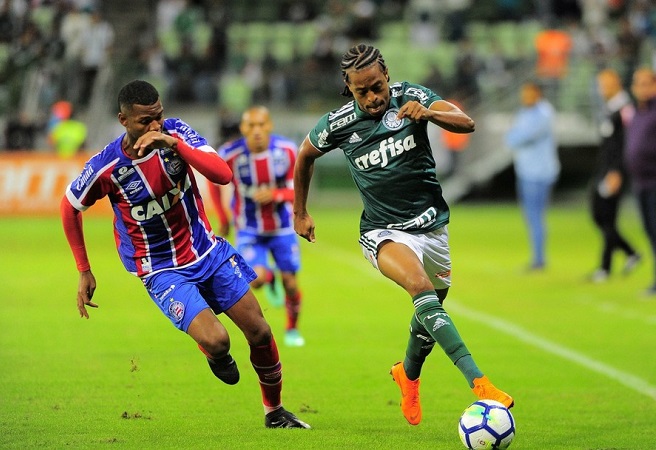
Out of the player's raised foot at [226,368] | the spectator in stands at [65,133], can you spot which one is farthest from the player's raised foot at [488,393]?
the spectator in stands at [65,133]

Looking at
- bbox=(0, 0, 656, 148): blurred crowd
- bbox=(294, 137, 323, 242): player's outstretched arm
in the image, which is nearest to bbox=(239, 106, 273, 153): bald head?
bbox=(294, 137, 323, 242): player's outstretched arm

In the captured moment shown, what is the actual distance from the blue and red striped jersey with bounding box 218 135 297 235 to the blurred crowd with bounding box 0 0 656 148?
51.7 feet

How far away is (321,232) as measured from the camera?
76.8 ft

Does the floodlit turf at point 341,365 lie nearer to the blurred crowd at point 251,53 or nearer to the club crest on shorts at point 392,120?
the club crest on shorts at point 392,120

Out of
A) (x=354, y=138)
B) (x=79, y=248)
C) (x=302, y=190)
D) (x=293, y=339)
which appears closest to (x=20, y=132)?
(x=293, y=339)

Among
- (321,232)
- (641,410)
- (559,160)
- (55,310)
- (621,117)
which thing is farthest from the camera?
(559,160)

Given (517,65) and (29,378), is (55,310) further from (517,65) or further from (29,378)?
(517,65)

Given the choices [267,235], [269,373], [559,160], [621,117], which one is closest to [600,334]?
[267,235]

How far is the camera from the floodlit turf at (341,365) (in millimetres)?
7246

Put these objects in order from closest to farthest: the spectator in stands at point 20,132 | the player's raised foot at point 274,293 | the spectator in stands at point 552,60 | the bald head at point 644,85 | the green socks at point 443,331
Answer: the green socks at point 443,331
the player's raised foot at point 274,293
the bald head at point 644,85
the spectator in stands at point 20,132
the spectator in stands at point 552,60

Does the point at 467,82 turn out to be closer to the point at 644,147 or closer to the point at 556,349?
the point at 644,147

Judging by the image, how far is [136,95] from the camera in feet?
22.5

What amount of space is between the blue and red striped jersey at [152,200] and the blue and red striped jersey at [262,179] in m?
3.87

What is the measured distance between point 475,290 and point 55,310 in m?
5.31
